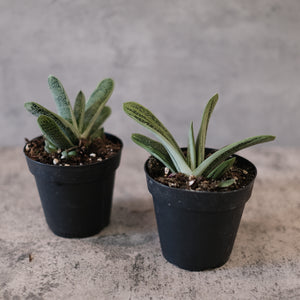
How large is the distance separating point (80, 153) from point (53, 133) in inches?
5.2

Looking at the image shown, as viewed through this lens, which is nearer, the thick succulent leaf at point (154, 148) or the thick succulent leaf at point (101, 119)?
the thick succulent leaf at point (154, 148)

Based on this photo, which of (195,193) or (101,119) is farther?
(101,119)

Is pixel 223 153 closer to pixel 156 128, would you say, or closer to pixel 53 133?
pixel 156 128

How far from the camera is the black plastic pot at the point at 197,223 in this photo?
4.00 ft

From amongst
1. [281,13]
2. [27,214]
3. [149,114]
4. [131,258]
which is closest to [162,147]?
[149,114]

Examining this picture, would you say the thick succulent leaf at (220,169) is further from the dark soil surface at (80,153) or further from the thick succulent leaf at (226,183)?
the dark soil surface at (80,153)

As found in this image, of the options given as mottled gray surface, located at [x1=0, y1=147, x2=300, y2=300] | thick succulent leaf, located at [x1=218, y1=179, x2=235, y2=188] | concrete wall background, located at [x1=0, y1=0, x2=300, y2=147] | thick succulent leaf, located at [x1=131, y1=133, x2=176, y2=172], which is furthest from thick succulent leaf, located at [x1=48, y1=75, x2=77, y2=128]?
concrete wall background, located at [x1=0, y1=0, x2=300, y2=147]

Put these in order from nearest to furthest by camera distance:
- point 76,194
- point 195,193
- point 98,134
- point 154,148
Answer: point 195,193, point 154,148, point 76,194, point 98,134

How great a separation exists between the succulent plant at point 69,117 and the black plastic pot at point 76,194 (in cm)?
8

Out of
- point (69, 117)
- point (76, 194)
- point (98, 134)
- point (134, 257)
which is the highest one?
point (69, 117)

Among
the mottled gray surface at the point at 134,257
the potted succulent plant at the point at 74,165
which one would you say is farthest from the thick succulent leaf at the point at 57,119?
the mottled gray surface at the point at 134,257

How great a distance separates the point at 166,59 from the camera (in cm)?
220

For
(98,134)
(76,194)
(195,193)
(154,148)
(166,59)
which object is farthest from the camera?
(166,59)

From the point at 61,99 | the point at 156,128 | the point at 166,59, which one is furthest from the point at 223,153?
the point at 166,59
